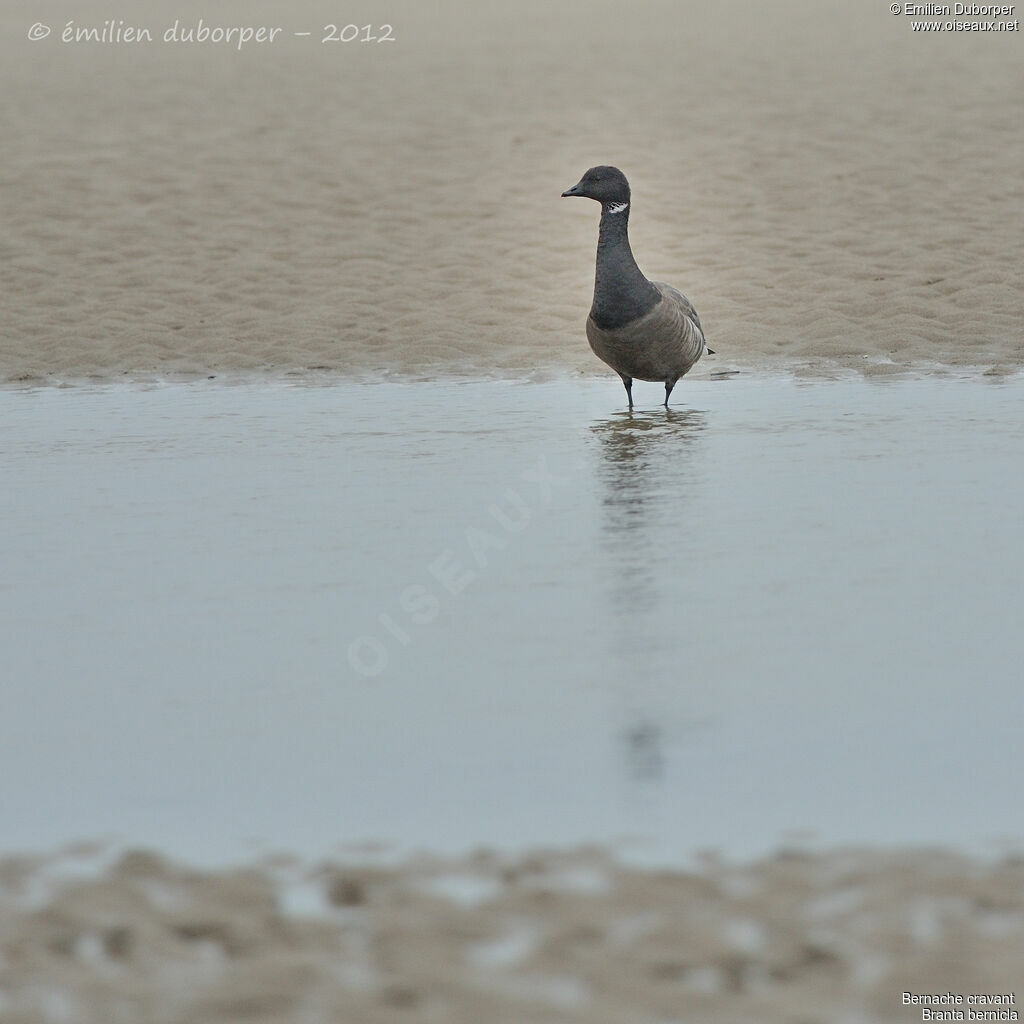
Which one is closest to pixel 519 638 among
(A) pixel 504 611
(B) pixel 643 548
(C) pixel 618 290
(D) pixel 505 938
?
(A) pixel 504 611

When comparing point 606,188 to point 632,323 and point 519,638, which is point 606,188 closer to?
point 632,323

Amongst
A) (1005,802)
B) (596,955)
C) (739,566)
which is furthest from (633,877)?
(739,566)

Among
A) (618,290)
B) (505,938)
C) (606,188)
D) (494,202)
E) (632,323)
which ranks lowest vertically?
(505,938)

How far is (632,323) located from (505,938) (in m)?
7.21

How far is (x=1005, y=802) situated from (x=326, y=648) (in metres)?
2.24

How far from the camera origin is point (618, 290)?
1032 centimetres

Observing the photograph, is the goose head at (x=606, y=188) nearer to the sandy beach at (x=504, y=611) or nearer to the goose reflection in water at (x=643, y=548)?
the sandy beach at (x=504, y=611)

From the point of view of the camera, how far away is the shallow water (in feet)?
13.3

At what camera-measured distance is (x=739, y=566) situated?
244 inches

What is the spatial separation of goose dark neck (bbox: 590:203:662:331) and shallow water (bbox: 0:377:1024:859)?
1.18 metres

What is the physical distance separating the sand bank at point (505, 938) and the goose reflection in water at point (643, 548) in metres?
0.70

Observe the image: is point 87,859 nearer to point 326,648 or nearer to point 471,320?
point 326,648

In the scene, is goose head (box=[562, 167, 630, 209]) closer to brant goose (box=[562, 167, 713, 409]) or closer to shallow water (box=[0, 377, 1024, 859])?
brant goose (box=[562, 167, 713, 409])

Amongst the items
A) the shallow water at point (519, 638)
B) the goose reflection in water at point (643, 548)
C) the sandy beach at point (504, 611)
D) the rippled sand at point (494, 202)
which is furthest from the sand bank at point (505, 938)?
the rippled sand at point (494, 202)
